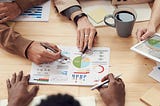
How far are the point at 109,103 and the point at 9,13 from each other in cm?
63

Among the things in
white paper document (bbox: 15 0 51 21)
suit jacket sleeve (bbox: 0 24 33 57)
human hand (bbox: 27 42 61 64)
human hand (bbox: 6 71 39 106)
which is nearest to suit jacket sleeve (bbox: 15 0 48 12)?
white paper document (bbox: 15 0 51 21)

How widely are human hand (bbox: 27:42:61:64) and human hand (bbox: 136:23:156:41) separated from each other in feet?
1.05

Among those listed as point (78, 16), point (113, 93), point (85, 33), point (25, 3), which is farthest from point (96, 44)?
point (25, 3)

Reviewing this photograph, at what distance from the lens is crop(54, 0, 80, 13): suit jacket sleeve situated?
4.33 ft

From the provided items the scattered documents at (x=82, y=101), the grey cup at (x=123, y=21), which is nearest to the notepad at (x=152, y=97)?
the scattered documents at (x=82, y=101)

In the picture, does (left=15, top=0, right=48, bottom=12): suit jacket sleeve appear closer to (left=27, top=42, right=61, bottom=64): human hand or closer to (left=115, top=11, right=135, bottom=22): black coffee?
(left=27, top=42, right=61, bottom=64): human hand

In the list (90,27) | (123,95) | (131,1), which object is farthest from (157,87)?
(131,1)

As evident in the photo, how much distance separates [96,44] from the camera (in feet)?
3.86

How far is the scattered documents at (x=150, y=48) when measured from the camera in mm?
1021

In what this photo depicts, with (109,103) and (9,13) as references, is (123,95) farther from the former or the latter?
(9,13)

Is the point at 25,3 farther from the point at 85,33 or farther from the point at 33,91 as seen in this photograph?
the point at 33,91

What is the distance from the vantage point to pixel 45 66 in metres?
1.10

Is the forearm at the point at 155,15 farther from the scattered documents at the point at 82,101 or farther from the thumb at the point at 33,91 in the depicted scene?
the thumb at the point at 33,91

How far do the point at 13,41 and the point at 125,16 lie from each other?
466 mm
